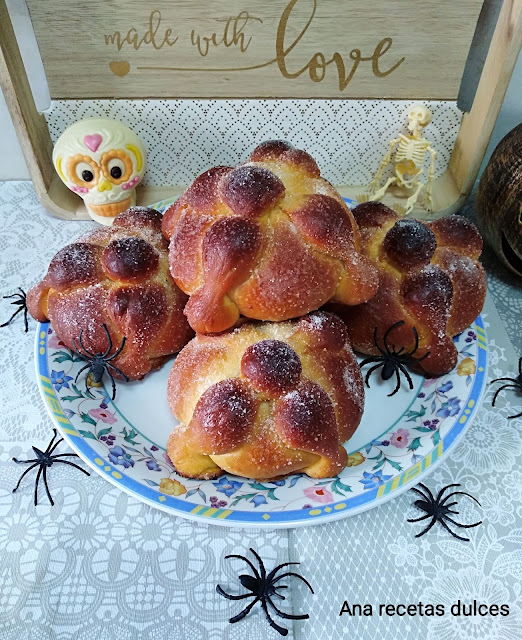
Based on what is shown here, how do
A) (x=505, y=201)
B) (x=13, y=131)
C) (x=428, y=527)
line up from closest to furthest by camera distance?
(x=428, y=527) → (x=505, y=201) → (x=13, y=131)

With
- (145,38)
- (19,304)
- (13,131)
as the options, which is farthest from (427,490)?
(13,131)

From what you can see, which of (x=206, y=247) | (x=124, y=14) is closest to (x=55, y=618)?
(x=206, y=247)

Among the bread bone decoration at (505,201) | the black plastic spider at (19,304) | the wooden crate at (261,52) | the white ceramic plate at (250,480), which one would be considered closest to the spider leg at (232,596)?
the white ceramic plate at (250,480)

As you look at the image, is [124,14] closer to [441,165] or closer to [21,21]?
[21,21]

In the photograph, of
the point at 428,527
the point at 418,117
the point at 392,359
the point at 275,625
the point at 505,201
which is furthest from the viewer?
the point at 418,117

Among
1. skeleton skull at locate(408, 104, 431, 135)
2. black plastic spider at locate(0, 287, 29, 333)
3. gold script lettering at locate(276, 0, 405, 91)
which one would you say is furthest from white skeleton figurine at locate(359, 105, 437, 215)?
black plastic spider at locate(0, 287, 29, 333)

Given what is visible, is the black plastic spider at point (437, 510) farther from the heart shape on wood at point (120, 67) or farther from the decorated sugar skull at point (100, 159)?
the heart shape on wood at point (120, 67)

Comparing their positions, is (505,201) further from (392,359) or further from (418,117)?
(392,359)
